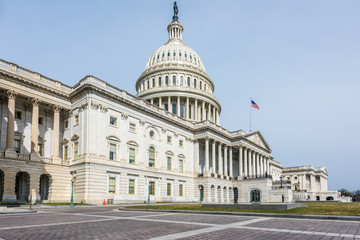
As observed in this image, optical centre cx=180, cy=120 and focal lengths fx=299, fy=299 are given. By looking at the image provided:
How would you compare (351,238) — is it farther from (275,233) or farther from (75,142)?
(75,142)

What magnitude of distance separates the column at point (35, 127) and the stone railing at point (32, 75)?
3299mm

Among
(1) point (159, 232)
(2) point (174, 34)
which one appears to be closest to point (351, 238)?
(1) point (159, 232)

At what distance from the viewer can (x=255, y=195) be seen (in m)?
71.3

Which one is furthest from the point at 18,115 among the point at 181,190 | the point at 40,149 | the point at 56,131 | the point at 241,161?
the point at 241,161

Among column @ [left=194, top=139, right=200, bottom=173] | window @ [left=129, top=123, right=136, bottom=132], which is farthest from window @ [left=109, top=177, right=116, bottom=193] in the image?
column @ [left=194, top=139, right=200, bottom=173]

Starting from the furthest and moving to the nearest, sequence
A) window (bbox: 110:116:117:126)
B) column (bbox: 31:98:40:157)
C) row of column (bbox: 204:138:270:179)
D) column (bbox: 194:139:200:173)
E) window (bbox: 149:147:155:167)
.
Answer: row of column (bbox: 204:138:270:179) < column (bbox: 194:139:200:173) < window (bbox: 149:147:155:167) < window (bbox: 110:116:117:126) < column (bbox: 31:98:40:157)

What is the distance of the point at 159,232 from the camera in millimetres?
11781

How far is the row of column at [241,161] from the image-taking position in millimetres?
69562

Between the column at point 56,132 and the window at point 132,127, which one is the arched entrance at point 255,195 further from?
the column at point 56,132

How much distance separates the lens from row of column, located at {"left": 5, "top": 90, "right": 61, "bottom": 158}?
3861 cm

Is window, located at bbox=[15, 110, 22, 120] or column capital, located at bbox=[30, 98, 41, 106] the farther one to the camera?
window, located at bbox=[15, 110, 22, 120]

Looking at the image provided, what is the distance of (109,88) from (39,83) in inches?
406

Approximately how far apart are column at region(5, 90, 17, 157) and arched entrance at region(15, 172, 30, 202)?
12.1ft

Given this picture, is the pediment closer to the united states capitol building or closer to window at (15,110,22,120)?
the united states capitol building
